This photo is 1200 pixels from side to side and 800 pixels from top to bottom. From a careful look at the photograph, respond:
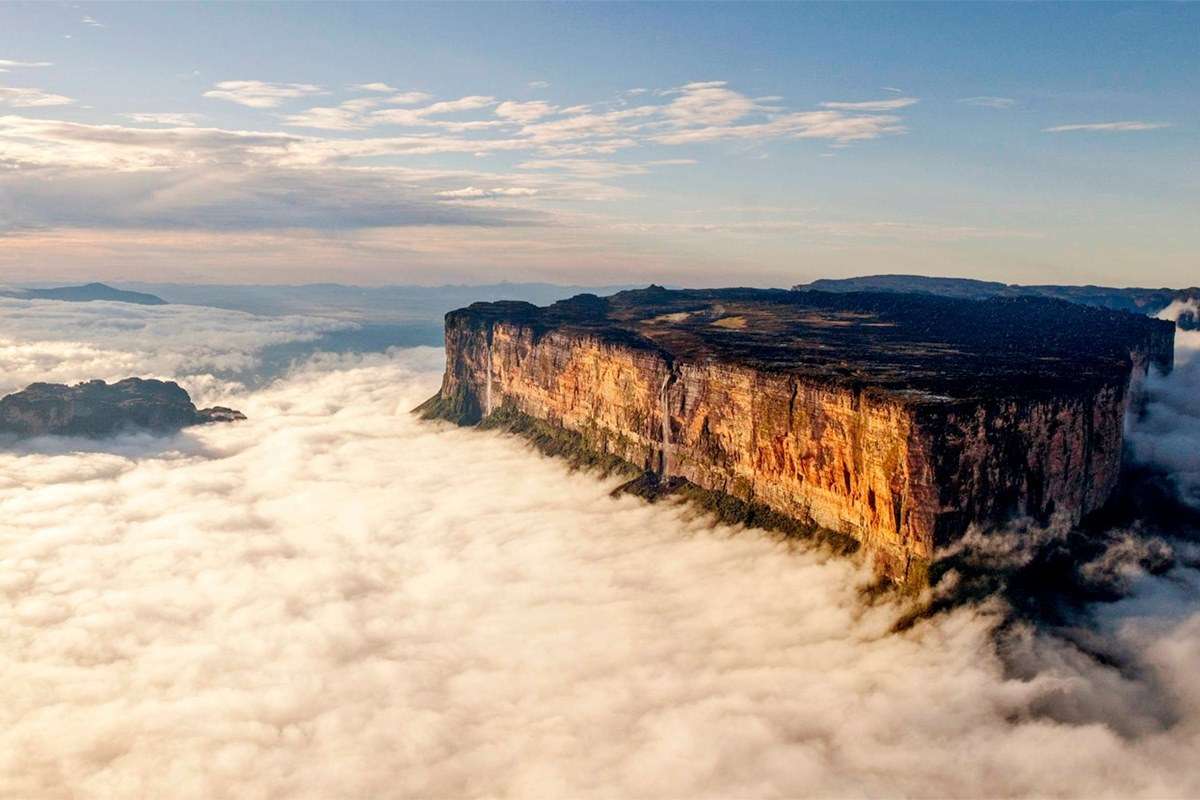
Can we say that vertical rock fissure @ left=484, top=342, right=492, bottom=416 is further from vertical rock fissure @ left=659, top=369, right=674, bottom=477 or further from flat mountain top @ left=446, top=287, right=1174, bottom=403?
vertical rock fissure @ left=659, top=369, right=674, bottom=477

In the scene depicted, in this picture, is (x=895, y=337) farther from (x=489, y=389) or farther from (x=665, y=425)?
(x=489, y=389)

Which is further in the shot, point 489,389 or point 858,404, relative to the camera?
point 489,389

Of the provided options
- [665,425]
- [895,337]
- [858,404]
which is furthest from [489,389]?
[858,404]

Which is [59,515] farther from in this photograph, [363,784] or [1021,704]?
[1021,704]

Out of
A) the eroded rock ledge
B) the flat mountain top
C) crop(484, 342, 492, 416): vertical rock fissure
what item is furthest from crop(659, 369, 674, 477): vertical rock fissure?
crop(484, 342, 492, 416): vertical rock fissure

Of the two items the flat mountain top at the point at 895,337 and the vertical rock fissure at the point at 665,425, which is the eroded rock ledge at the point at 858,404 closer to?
the vertical rock fissure at the point at 665,425

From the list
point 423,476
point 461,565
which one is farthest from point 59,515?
point 461,565

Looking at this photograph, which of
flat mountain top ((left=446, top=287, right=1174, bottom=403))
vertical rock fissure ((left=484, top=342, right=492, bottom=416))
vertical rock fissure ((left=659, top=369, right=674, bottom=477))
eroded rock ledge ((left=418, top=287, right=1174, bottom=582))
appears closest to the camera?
eroded rock ledge ((left=418, top=287, right=1174, bottom=582))
